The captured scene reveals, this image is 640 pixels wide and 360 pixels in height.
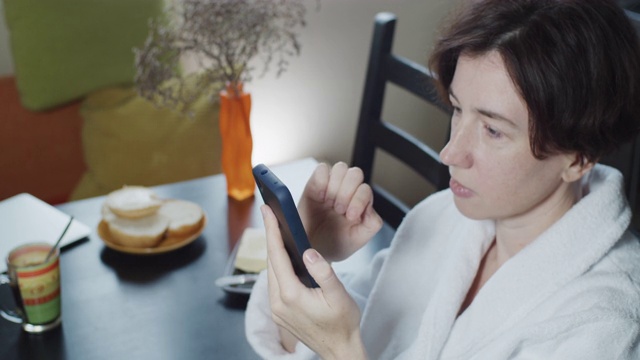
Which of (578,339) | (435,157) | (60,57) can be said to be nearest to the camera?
(578,339)

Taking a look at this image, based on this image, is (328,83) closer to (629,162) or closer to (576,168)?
(629,162)


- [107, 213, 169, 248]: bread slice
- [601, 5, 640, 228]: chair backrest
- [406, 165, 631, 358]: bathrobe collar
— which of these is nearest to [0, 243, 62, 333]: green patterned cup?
[107, 213, 169, 248]: bread slice

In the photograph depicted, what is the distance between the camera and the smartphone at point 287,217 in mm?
925

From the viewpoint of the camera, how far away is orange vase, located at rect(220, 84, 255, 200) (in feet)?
5.29

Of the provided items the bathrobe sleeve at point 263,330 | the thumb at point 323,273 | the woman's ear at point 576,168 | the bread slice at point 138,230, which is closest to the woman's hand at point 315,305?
the thumb at point 323,273

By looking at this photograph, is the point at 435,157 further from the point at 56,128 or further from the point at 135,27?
the point at 56,128

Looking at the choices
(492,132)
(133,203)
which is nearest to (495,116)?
(492,132)

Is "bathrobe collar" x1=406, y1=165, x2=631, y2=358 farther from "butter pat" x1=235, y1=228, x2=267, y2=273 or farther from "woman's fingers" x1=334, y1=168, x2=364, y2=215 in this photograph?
"butter pat" x1=235, y1=228, x2=267, y2=273

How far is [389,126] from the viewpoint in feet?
6.12

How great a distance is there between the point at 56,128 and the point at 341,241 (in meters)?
1.51

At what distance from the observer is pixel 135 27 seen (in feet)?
7.74

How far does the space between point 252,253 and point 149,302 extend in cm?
21

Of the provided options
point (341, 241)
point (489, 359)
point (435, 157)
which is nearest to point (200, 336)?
point (341, 241)

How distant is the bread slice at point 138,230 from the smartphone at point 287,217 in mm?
478
